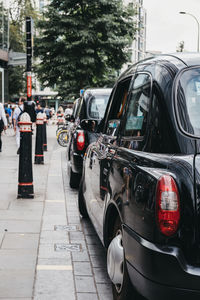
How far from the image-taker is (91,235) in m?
5.69

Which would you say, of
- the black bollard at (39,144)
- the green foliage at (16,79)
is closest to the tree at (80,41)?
the black bollard at (39,144)

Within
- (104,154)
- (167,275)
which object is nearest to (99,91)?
(104,154)

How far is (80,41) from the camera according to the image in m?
27.3

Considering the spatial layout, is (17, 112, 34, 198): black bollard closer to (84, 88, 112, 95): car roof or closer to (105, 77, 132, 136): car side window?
(84, 88, 112, 95): car roof

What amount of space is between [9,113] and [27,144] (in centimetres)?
2920

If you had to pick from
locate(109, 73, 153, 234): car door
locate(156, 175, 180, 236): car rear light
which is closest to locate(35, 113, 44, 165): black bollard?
locate(109, 73, 153, 234): car door

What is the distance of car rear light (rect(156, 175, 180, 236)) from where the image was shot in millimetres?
2686

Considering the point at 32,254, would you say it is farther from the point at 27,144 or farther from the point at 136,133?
the point at 27,144

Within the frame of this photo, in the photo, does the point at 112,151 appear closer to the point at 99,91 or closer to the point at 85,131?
the point at 85,131

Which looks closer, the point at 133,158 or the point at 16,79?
the point at 133,158

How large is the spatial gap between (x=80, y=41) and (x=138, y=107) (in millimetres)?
24516

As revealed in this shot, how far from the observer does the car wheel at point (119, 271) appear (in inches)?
124

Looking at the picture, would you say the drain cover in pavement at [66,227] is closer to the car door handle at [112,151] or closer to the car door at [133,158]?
the car door handle at [112,151]

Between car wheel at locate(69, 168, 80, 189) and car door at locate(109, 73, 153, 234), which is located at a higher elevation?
car door at locate(109, 73, 153, 234)
